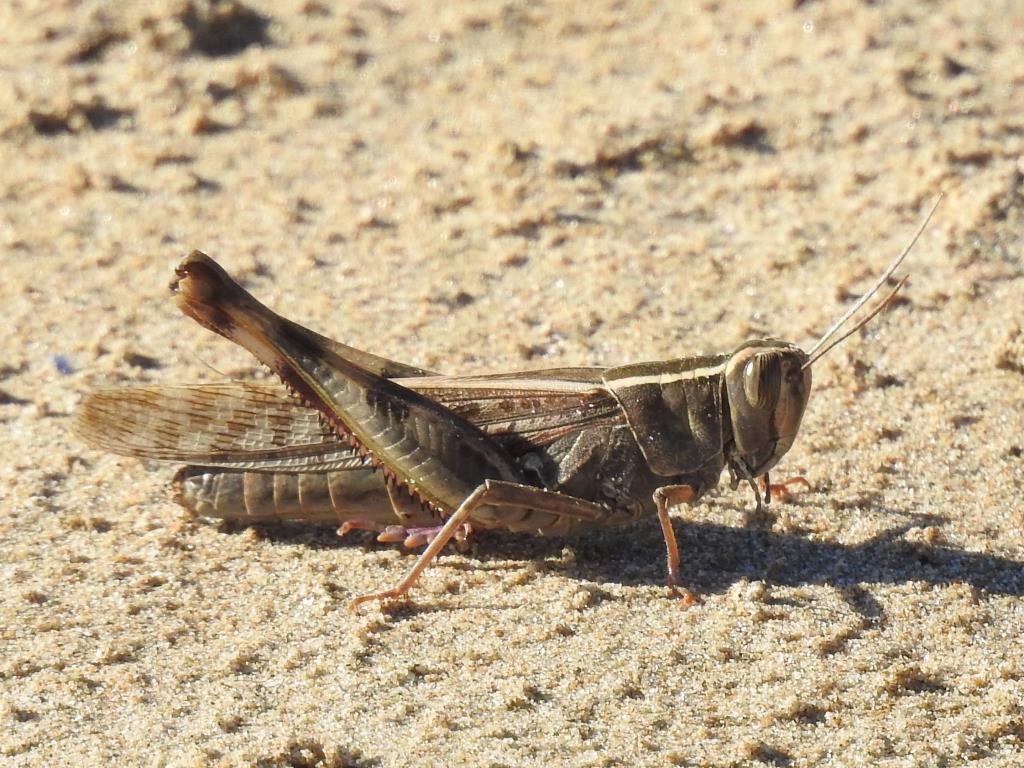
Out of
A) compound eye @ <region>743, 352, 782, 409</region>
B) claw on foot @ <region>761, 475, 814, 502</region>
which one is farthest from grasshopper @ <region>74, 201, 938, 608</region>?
claw on foot @ <region>761, 475, 814, 502</region>

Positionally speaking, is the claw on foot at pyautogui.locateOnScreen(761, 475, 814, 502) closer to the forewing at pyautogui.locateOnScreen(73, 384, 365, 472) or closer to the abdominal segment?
the abdominal segment

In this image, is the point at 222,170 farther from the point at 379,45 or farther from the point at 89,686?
the point at 89,686

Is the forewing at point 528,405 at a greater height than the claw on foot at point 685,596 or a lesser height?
greater

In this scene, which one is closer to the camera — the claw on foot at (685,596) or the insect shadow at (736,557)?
the claw on foot at (685,596)

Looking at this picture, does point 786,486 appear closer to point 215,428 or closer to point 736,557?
point 736,557

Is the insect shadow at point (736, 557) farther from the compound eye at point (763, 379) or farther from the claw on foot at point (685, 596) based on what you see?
the compound eye at point (763, 379)

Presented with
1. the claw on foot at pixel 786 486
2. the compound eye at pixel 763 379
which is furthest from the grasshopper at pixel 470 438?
the claw on foot at pixel 786 486

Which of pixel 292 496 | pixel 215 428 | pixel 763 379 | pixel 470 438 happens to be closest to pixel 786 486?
pixel 763 379

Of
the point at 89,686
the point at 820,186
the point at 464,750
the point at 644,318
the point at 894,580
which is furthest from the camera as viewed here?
the point at 820,186

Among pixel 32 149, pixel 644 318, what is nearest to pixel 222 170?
pixel 32 149
